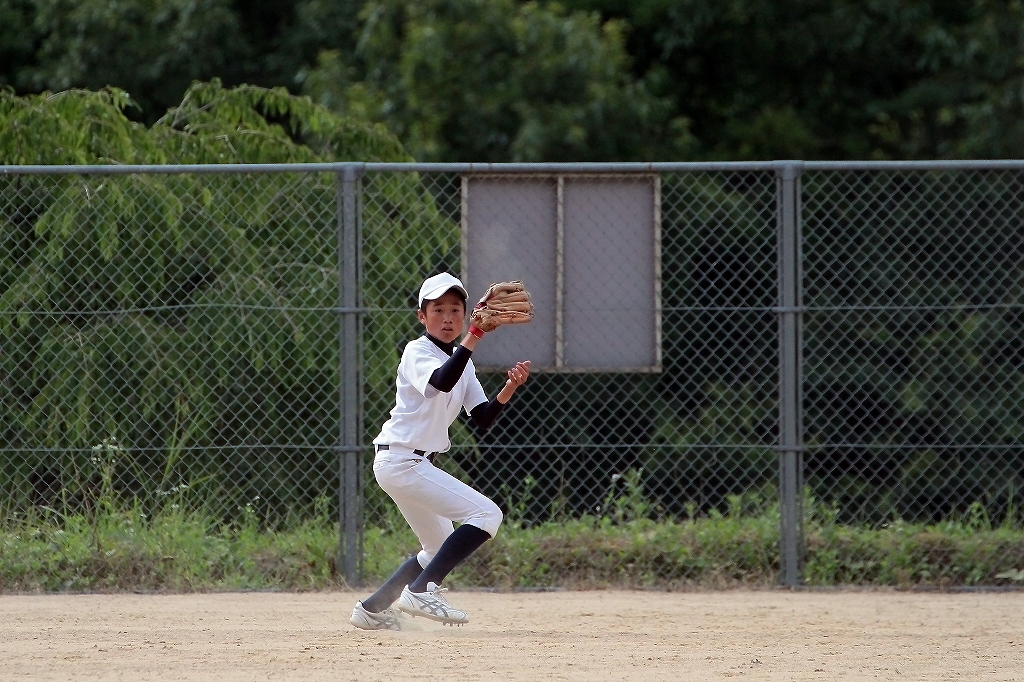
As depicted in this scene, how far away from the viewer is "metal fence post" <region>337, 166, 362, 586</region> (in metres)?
6.68

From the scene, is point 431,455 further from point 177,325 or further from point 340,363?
point 177,325

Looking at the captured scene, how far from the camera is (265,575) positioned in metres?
6.88

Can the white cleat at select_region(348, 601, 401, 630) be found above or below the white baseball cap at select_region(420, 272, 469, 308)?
below

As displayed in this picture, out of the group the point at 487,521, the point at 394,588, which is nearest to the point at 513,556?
the point at 394,588

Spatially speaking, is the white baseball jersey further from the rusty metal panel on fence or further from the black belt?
the rusty metal panel on fence

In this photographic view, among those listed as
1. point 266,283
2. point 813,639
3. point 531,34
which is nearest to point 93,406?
point 266,283

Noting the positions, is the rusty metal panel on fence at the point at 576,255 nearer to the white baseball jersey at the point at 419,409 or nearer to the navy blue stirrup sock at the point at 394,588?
the white baseball jersey at the point at 419,409

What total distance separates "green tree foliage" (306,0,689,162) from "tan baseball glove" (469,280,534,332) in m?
6.98

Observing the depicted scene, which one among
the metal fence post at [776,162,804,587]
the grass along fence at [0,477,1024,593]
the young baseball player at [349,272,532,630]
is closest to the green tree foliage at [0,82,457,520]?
the grass along fence at [0,477,1024,593]

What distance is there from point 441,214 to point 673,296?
159cm

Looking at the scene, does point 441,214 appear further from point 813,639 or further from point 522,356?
point 813,639

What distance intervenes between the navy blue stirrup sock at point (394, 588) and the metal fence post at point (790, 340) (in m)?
2.16

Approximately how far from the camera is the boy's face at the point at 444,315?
539 cm

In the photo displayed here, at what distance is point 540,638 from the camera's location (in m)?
5.39
